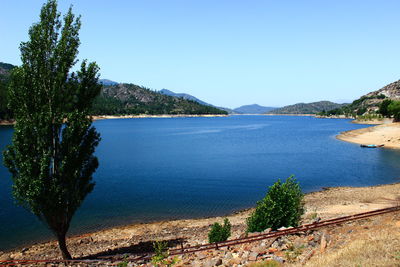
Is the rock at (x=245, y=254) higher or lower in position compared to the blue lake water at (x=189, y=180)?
higher

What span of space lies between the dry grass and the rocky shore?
220 millimetres

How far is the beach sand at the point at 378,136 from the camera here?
9619 centimetres

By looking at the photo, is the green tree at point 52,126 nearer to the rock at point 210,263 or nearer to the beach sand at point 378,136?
the rock at point 210,263

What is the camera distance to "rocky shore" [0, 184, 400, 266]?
13.9 metres

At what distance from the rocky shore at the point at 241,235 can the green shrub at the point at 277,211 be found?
231 cm

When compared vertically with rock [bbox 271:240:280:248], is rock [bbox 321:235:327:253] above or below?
above

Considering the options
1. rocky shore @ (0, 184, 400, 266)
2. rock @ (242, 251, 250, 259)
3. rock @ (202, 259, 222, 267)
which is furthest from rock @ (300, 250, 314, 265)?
rock @ (202, 259, 222, 267)

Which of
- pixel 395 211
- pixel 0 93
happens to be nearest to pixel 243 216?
pixel 395 211

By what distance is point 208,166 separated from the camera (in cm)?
6512

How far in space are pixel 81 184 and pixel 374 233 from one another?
1760 cm

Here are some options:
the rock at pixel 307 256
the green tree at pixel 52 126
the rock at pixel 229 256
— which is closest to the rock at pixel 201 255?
the rock at pixel 229 256

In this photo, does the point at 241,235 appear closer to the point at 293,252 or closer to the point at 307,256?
the point at 293,252

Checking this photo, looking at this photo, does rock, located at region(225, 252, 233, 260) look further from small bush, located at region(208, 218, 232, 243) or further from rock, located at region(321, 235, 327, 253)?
rock, located at region(321, 235, 327, 253)

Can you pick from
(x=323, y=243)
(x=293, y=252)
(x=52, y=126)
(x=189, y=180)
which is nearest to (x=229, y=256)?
(x=293, y=252)
